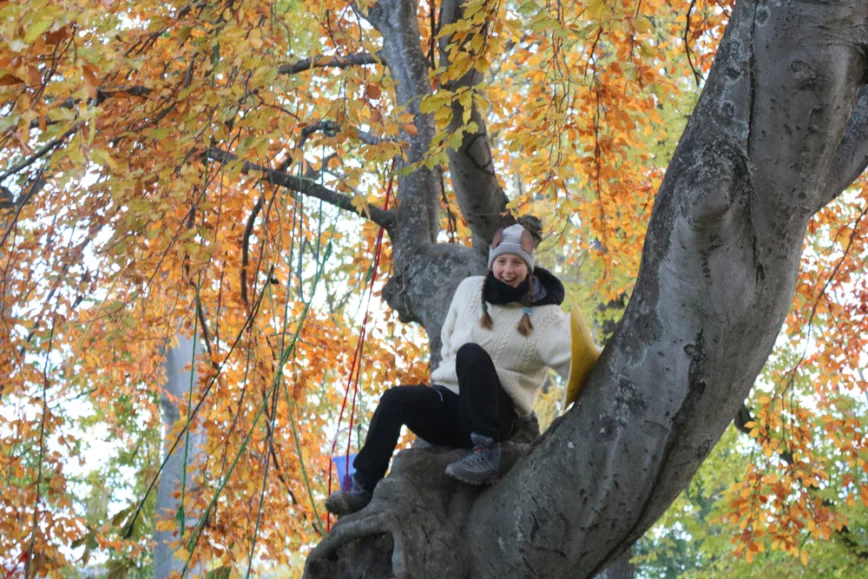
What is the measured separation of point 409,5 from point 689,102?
537cm

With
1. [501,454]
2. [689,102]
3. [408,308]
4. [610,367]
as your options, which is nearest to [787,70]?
[610,367]

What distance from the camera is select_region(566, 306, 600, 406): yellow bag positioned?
8.66 ft

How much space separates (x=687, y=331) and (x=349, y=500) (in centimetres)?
132

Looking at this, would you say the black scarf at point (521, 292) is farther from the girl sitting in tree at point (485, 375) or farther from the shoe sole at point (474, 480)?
the shoe sole at point (474, 480)

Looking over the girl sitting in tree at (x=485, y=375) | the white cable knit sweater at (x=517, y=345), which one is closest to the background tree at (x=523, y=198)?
the girl sitting in tree at (x=485, y=375)

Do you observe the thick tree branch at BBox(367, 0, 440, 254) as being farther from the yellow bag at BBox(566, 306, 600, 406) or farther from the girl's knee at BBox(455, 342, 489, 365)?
the yellow bag at BBox(566, 306, 600, 406)

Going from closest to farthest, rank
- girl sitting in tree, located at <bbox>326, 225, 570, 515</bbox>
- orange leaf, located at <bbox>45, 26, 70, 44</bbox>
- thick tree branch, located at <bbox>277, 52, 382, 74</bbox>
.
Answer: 1. orange leaf, located at <bbox>45, 26, 70, 44</bbox>
2. girl sitting in tree, located at <bbox>326, 225, 570, 515</bbox>
3. thick tree branch, located at <bbox>277, 52, 382, 74</bbox>

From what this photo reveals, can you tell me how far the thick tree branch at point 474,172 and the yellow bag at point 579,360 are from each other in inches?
50.3

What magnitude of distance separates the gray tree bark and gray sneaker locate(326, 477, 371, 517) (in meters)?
0.23

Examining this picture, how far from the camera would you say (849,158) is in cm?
249

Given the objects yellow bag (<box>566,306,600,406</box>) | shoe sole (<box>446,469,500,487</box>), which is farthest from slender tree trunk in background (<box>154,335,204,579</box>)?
yellow bag (<box>566,306,600,406</box>)

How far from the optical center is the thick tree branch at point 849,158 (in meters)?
2.47

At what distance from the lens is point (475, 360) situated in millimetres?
2908

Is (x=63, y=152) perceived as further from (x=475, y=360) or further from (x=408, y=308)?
(x=408, y=308)
